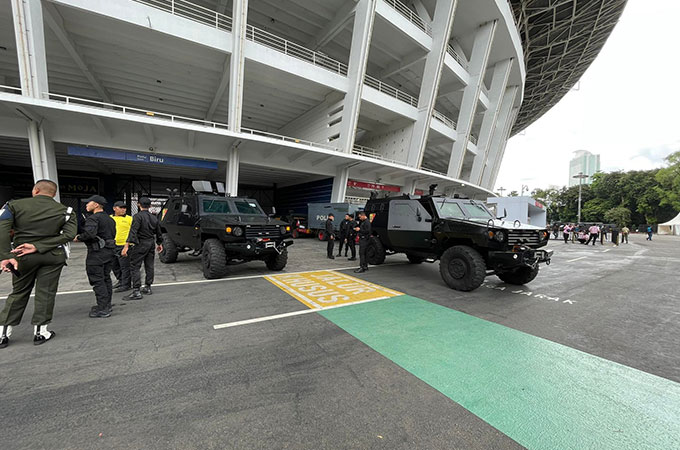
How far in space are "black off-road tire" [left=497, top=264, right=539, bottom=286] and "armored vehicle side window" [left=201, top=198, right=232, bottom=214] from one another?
7127 mm

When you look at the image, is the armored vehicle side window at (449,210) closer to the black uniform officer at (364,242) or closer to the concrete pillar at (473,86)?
the black uniform officer at (364,242)

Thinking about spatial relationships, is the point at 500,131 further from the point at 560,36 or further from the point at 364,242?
the point at 364,242

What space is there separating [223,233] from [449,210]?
18.3ft

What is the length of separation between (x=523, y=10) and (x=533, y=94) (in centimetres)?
1869

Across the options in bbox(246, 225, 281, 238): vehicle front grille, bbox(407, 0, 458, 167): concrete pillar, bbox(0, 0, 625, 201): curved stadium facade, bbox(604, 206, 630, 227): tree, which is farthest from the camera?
bbox(604, 206, 630, 227): tree

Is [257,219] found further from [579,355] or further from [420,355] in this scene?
[579,355]

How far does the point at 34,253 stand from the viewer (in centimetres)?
296

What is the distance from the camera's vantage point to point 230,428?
1844mm

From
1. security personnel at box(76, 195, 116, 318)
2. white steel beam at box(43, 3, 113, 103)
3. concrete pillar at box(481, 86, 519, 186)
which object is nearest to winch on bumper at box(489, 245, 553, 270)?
security personnel at box(76, 195, 116, 318)

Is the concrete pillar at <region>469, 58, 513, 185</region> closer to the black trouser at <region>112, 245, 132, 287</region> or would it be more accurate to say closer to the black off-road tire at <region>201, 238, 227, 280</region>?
the black off-road tire at <region>201, 238, 227, 280</region>

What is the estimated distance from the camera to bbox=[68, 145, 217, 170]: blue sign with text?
35.6 feet

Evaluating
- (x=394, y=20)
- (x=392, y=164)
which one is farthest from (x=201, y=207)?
(x=394, y=20)

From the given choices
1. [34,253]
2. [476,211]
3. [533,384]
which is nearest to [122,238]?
[34,253]

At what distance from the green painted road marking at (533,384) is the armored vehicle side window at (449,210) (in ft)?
10.3
